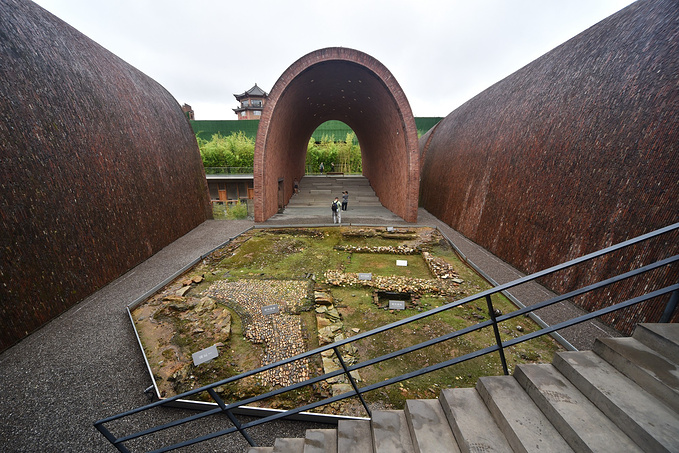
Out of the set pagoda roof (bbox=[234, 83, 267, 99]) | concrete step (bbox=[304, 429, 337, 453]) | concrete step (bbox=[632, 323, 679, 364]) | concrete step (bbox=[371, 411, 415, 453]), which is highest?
pagoda roof (bbox=[234, 83, 267, 99])

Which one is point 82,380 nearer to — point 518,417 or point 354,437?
point 354,437

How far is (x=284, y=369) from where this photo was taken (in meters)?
Result: 3.87

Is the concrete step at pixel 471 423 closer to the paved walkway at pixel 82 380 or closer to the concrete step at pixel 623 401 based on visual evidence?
the concrete step at pixel 623 401

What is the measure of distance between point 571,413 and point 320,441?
6.52 feet

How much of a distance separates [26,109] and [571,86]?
41.8ft

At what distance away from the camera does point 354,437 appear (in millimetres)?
2182

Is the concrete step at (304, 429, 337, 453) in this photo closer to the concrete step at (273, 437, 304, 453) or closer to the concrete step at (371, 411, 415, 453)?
the concrete step at (273, 437, 304, 453)

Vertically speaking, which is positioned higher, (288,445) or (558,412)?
(558,412)

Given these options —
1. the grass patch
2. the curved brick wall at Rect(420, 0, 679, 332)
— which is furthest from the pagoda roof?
the curved brick wall at Rect(420, 0, 679, 332)

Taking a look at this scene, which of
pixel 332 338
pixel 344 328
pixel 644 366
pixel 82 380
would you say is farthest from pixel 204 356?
pixel 644 366

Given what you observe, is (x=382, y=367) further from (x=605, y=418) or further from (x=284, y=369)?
(x=605, y=418)

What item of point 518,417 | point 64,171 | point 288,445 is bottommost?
point 288,445

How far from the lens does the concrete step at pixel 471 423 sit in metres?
1.70

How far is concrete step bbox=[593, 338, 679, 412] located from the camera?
1.57m
